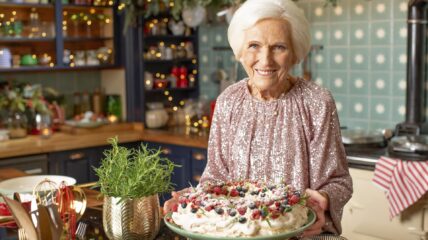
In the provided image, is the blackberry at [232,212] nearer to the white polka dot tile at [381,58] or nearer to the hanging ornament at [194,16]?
the white polka dot tile at [381,58]

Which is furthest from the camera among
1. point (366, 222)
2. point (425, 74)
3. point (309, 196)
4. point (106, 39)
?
point (106, 39)

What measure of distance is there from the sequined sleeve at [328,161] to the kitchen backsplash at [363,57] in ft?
7.21

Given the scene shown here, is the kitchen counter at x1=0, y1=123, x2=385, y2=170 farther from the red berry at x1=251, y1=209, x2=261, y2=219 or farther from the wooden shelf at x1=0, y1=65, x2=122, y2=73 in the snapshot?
the red berry at x1=251, y1=209, x2=261, y2=219

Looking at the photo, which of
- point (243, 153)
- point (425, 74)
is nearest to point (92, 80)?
point (425, 74)

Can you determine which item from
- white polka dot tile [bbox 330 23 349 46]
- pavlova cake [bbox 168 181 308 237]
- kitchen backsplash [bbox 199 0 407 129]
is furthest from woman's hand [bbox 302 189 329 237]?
white polka dot tile [bbox 330 23 349 46]

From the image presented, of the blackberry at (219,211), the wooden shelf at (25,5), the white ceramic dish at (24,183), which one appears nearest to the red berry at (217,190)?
the blackberry at (219,211)

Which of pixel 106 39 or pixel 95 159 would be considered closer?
pixel 95 159

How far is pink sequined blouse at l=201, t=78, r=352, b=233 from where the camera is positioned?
184 centimetres

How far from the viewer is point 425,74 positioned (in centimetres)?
376

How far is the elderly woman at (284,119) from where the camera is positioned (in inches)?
72.6

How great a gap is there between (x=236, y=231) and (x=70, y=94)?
12.6 ft

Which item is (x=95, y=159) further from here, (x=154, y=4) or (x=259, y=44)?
(x=259, y=44)

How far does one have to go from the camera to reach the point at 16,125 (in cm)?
442

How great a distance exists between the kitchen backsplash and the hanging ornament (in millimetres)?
875
